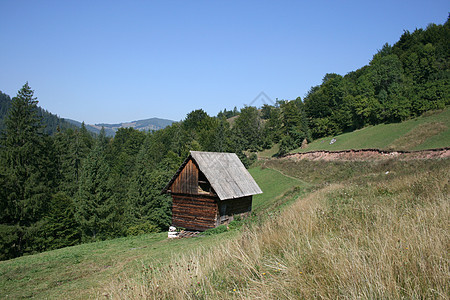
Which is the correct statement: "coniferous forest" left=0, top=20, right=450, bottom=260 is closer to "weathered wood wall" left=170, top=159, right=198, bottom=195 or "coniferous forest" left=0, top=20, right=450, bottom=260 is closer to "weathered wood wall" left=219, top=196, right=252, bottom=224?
"weathered wood wall" left=170, top=159, right=198, bottom=195

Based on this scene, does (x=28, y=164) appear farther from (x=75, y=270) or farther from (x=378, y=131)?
(x=378, y=131)

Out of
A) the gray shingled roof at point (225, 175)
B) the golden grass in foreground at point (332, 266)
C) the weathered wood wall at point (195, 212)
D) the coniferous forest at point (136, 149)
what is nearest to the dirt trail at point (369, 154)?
the coniferous forest at point (136, 149)

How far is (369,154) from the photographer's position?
3766 cm

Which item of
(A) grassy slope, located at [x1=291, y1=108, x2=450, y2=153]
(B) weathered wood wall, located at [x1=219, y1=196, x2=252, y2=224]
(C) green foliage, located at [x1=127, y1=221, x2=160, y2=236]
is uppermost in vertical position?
(A) grassy slope, located at [x1=291, y1=108, x2=450, y2=153]

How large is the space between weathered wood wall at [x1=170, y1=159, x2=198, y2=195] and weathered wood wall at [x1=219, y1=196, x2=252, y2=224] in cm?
255

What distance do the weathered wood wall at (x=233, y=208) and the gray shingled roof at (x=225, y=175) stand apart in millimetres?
1071

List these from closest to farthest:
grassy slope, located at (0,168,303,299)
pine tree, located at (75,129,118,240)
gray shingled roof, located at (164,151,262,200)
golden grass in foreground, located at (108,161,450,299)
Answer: golden grass in foreground, located at (108,161,450,299)
grassy slope, located at (0,168,303,299)
gray shingled roof, located at (164,151,262,200)
pine tree, located at (75,129,118,240)

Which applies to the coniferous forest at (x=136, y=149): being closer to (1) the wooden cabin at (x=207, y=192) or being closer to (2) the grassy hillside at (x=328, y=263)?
(1) the wooden cabin at (x=207, y=192)

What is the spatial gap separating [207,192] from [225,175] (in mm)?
2096

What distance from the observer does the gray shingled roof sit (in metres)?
22.2

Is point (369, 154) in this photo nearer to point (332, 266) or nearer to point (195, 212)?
point (195, 212)

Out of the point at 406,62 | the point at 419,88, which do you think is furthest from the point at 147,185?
the point at 406,62

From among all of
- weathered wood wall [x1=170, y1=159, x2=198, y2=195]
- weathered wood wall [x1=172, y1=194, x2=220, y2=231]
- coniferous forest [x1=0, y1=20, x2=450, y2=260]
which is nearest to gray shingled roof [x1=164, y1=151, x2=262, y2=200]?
weathered wood wall [x1=170, y1=159, x2=198, y2=195]

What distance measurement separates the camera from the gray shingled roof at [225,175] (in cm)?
2220
